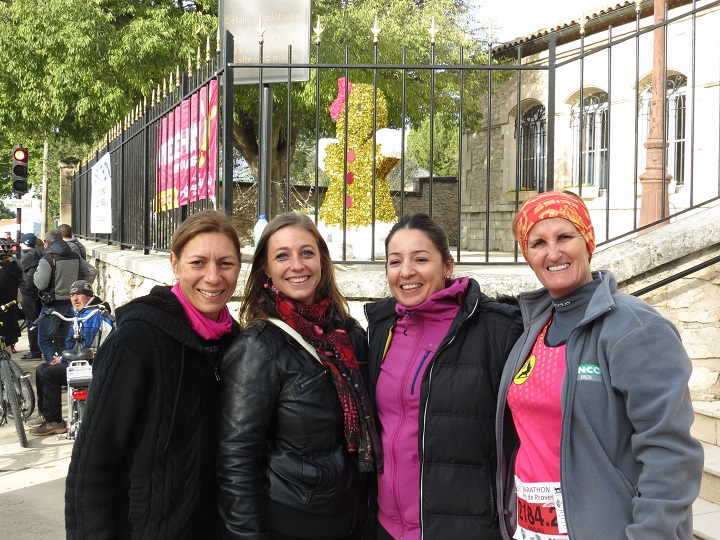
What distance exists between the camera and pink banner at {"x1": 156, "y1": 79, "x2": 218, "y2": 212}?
4.78 m

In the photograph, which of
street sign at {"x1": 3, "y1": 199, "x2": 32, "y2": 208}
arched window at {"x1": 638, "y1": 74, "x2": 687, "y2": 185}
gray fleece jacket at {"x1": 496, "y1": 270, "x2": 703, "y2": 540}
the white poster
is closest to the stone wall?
gray fleece jacket at {"x1": 496, "y1": 270, "x2": 703, "y2": 540}

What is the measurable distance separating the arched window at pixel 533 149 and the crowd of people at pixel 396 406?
12.8m

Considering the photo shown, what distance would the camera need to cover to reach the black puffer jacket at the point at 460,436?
225cm

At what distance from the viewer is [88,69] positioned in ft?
45.4

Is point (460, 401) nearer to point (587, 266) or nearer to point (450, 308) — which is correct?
point (450, 308)

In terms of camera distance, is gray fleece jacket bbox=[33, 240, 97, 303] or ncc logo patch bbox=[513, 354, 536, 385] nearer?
ncc logo patch bbox=[513, 354, 536, 385]

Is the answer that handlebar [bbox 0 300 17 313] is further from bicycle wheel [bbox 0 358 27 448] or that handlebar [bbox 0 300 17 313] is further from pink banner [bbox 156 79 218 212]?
pink banner [bbox 156 79 218 212]

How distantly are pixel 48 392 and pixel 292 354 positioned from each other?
5984 millimetres

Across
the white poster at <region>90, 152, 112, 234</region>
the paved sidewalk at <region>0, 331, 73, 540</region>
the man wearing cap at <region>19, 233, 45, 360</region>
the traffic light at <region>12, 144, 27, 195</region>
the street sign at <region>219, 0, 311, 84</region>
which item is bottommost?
the paved sidewalk at <region>0, 331, 73, 540</region>

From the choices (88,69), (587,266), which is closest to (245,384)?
(587,266)

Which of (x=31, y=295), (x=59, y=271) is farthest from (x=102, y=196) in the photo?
(x=31, y=295)

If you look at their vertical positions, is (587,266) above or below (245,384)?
above

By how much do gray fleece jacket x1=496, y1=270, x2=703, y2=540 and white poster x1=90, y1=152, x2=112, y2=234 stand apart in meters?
7.76

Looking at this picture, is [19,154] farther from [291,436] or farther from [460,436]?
[460,436]
